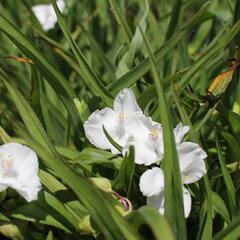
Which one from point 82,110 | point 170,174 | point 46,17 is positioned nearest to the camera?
point 170,174

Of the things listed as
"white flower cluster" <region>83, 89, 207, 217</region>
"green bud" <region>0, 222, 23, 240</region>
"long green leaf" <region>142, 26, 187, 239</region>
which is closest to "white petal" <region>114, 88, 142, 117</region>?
"white flower cluster" <region>83, 89, 207, 217</region>

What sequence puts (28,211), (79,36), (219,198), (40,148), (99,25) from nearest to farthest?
1. (40,148)
2. (28,211)
3. (219,198)
4. (79,36)
5. (99,25)

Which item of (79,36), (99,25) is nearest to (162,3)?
(99,25)

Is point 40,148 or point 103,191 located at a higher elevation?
point 40,148

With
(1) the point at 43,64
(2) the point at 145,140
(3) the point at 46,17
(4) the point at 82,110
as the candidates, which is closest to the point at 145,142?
(2) the point at 145,140

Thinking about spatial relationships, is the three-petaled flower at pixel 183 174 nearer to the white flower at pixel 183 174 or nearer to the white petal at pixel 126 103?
the white flower at pixel 183 174

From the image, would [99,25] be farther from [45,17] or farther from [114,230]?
[114,230]

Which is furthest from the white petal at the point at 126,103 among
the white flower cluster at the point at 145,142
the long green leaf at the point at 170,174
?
the long green leaf at the point at 170,174

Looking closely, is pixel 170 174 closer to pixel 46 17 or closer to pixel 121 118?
pixel 121 118
